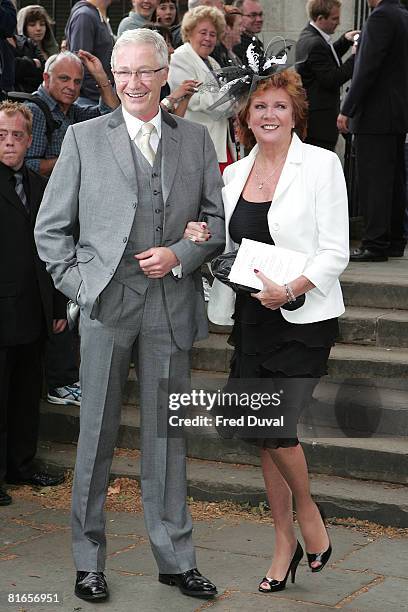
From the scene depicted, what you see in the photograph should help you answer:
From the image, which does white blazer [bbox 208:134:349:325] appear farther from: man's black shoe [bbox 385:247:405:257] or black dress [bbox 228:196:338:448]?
man's black shoe [bbox 385:247:405:257]

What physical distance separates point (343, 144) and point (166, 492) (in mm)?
6640

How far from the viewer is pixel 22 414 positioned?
664 cm

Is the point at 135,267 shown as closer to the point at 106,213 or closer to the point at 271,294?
the point at 106,213

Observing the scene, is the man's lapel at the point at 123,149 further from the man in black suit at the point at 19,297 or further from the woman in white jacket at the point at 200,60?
the woman in white jacket at the point at 200,60

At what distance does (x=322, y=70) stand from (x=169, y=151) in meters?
4.74

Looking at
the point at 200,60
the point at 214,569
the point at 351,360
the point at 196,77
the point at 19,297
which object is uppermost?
the point at 200,60

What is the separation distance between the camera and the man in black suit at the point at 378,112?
8484 mm

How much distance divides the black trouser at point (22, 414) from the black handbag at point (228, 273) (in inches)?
83.8

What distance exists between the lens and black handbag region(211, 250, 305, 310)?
14.9ft

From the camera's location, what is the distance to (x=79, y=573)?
15.8 feet

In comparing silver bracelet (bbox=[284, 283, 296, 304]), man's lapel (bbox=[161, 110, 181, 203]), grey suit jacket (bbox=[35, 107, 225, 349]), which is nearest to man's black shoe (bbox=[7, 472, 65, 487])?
grey suit jacket (bbox=[35, 107, 225, 349])

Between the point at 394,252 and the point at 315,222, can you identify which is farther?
the point at 394,252

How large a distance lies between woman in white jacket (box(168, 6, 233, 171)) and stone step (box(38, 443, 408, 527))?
2491 millimetres

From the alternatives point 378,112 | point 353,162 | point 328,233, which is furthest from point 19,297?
point 353,162
